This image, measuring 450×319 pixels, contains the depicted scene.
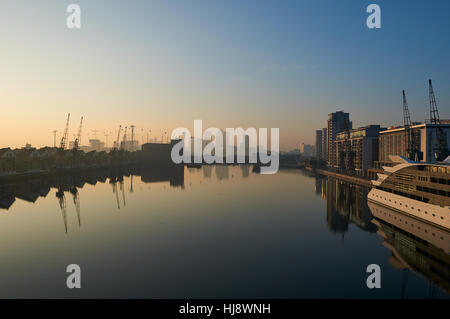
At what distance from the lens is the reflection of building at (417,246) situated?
76.9 feet

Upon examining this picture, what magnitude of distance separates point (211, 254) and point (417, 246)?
2325 centimetres

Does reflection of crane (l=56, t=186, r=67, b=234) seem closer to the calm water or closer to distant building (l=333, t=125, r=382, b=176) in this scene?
the calm water

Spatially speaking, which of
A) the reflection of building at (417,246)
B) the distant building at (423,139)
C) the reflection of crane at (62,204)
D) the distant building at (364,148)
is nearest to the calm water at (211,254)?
the reflection of building at (417,246)

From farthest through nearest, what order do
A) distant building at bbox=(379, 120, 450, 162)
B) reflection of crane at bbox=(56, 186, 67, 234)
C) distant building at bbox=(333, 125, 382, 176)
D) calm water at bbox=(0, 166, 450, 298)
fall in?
distant building at bbox=(333, 125, 382, 176) → distant building at bbox=(379, 120, 450, 162) → reflection of crane at bbox=(56, 186, 67, 234) → calm water at bbox=(0, 166, 450, 298)

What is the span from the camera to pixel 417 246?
97.8 ft

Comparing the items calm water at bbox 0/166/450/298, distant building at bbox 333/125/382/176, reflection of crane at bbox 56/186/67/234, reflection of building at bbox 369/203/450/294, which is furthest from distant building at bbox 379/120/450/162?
reflection of crane at bbox 56/186/67/234

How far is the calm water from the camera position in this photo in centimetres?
1988

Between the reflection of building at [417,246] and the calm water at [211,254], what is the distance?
0.10m

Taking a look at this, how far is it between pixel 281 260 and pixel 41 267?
22.0 metres

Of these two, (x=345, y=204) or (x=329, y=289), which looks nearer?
(x=329, y=289)

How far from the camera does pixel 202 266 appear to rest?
23.9 metres

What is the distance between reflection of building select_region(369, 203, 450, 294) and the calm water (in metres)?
0.10
